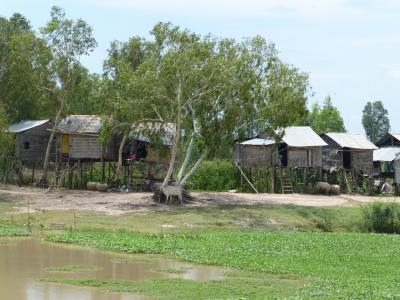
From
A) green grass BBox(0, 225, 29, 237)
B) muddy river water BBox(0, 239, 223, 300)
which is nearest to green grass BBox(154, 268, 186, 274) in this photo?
muddy river water BBox(0, 239, 223, 300)

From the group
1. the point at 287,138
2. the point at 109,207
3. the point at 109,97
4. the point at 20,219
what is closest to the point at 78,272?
the point at 20,219

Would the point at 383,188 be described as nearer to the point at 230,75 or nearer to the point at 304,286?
the point at 230,75

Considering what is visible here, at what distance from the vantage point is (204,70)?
40.5 m

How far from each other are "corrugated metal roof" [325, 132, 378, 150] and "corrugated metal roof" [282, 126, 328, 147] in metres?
2.48

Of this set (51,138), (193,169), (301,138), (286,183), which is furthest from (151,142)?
(301,138)

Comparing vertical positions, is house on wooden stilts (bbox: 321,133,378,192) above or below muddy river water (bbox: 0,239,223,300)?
above

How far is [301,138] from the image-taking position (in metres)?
52.8

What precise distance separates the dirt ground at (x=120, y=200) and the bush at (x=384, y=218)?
7.26m

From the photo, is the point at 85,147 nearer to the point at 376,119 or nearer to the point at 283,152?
the point at 283,152

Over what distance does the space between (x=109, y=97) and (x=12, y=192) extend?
8.57 metres

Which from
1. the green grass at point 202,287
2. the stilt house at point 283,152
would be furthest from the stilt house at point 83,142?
the green grass at point 202,287

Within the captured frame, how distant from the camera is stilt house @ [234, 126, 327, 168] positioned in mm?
51562

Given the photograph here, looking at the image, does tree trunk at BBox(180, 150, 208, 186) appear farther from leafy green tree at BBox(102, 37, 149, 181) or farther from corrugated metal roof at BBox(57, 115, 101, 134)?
corrugated metal roof at BBox(57, 115, 101, 134)

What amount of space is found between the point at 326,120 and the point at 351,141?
25.7m
